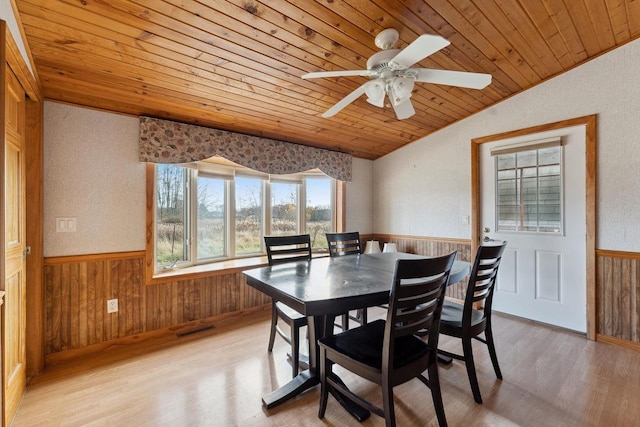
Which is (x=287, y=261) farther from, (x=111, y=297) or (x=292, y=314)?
(x=111, y=297)

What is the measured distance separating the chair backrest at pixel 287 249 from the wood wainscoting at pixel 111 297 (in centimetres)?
93

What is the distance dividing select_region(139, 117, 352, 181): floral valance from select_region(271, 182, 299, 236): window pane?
0.41m

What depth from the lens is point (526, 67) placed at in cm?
262

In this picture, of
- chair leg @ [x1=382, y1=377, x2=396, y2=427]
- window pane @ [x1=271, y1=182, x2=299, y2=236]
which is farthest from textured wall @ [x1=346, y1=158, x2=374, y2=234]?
chair leg @ [x1=382, y1=377, x2=396, y2=427]

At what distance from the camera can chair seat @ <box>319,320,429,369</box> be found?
146 cm

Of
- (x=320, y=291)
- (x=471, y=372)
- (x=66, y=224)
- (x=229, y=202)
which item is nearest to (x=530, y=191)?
(x=471, y=372)

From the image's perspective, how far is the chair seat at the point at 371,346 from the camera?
1.46 m

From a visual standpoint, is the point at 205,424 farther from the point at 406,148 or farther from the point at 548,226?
the point at 406,148

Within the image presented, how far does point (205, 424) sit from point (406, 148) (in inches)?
149

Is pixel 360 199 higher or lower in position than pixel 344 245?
higher

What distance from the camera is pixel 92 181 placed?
7.90 feet

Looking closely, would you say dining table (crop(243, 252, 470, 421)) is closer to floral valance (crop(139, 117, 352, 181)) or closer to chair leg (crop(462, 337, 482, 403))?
chair leg (crop(462, 337, 482, 403))

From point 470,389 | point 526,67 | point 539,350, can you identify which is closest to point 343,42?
point 526,67

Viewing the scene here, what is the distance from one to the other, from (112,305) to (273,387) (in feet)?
5.28
